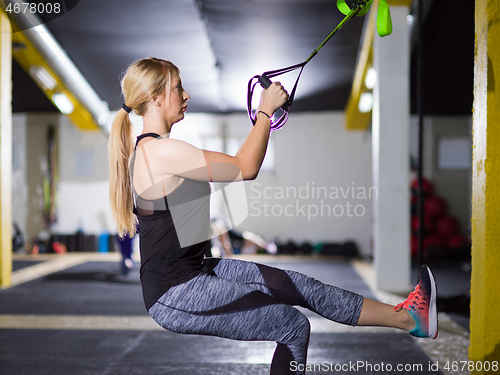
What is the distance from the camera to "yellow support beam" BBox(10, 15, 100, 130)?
5529 millimetres

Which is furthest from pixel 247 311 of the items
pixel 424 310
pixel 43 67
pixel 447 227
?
pixel 447 227

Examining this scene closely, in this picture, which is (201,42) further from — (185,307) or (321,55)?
(185,307)

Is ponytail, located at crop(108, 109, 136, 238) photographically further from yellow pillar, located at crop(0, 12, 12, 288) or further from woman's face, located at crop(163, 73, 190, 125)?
yellow pillar, located at crop(0, 12, 12, 288)

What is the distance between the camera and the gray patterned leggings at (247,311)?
47.0 inches

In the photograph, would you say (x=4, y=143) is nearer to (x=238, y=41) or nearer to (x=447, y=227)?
(x=238, y=41)

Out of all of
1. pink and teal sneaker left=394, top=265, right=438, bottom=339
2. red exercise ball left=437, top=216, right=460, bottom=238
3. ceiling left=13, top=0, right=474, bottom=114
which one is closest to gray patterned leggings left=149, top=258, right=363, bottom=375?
pink and teal sneaker left=394, top=265, right=438, bottom=339

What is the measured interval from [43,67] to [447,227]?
678 centimetres

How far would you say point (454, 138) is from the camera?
7.79 meters

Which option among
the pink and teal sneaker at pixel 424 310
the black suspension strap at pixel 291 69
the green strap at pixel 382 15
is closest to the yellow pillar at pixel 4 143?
the black suspension strap at pixel 291 69

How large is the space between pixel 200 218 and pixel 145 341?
6.24ft

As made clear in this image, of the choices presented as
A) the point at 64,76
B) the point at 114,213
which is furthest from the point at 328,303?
the point at 64,76

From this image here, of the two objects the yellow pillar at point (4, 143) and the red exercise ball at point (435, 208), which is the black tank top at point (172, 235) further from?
the red exercise ball at point (435, 208)

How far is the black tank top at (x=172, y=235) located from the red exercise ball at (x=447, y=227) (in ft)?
22.1

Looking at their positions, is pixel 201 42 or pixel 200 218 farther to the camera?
pixel 201 42
